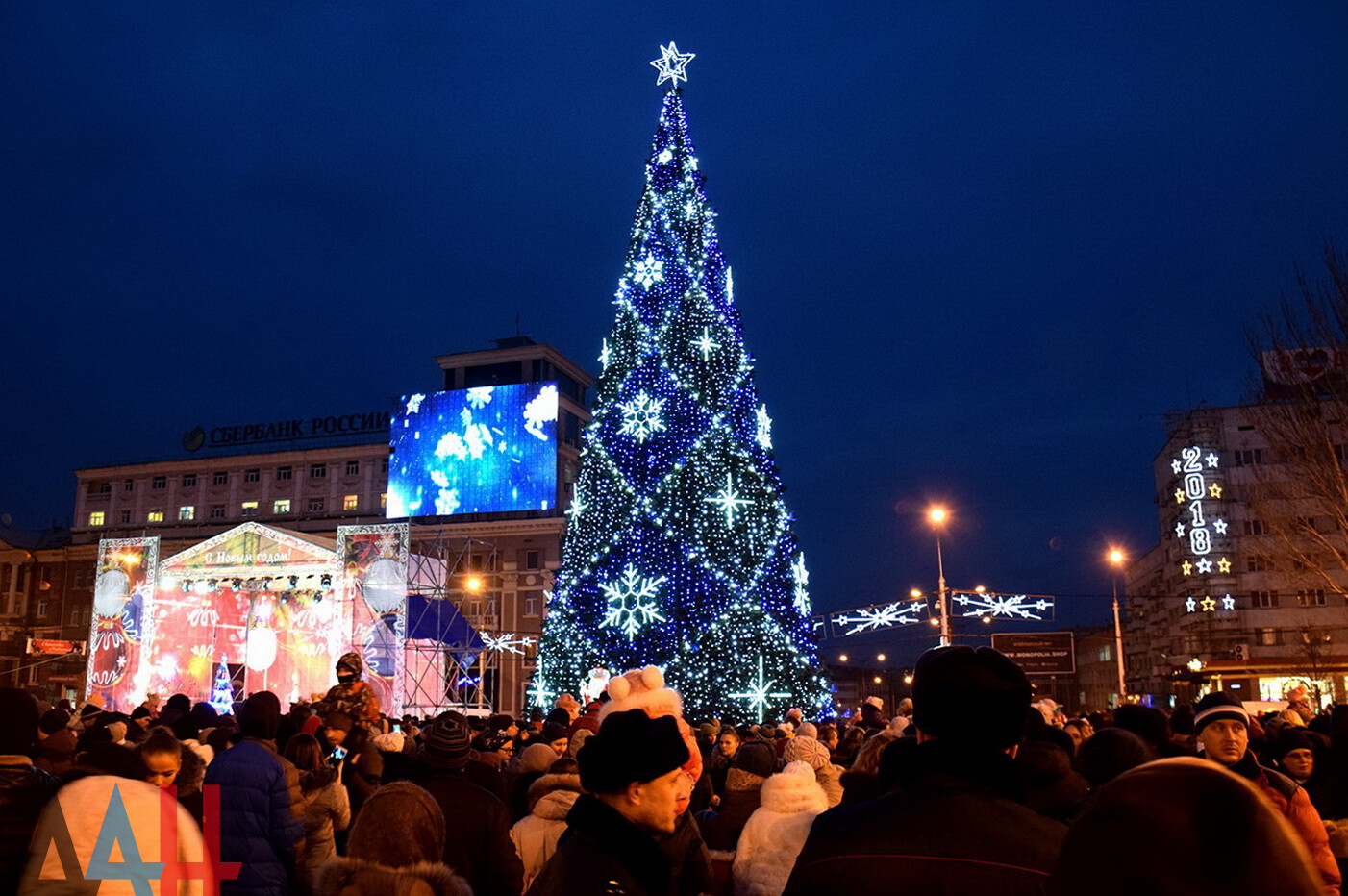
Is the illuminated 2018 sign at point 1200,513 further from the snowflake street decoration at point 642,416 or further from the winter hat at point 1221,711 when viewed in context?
the winter hat at point 1221,711

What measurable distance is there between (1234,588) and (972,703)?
66.3 metres

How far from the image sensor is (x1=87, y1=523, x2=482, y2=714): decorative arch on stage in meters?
32.4

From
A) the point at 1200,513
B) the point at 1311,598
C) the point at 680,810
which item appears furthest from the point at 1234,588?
the point at 680,810

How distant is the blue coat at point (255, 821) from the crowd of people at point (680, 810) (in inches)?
0.4

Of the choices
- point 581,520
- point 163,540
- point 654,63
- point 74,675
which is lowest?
point 74,675

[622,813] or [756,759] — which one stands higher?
[622,813]

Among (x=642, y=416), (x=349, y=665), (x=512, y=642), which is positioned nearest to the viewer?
(x=349, y=665)

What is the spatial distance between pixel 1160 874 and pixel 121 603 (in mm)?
41131

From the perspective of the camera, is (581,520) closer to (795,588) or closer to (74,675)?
(795,588)

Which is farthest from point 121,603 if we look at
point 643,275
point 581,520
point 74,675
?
point 74,675

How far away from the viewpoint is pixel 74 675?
63.3m

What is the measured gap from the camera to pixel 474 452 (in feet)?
195

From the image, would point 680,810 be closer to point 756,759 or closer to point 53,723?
point 756,759

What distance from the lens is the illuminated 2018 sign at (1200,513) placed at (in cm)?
6119
